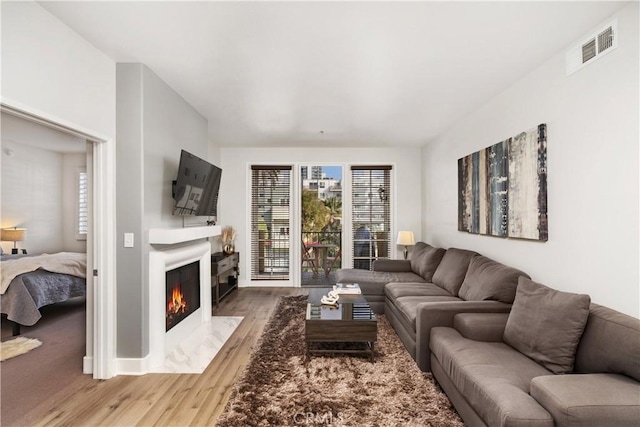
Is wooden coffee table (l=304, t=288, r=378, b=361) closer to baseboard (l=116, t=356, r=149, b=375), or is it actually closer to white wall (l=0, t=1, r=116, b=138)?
baseboard (l=116, t=356, r=149, b=375)

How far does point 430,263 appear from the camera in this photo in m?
4.42

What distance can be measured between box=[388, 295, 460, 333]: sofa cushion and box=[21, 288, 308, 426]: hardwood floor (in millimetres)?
1566

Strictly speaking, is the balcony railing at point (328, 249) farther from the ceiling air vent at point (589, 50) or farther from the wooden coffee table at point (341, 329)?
the ceiling air vent at point (589, 50)

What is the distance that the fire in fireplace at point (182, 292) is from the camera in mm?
3218

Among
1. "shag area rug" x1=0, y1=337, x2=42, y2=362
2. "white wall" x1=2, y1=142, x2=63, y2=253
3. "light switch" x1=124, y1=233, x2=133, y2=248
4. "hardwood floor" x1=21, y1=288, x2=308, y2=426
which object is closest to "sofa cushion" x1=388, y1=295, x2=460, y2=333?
"hardwood floor" x1=21, y1=288, x2=308, y2=426

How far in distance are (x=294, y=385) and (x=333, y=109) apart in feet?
9.62

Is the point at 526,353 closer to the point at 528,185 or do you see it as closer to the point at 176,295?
the point at 528,185

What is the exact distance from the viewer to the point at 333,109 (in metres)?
3.87

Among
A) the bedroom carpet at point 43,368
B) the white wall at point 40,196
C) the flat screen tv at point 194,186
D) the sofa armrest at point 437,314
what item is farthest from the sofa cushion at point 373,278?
the white wall at point 40,196

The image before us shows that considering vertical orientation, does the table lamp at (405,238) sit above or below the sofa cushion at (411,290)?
above

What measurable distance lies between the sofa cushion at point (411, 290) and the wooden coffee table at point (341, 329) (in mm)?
684

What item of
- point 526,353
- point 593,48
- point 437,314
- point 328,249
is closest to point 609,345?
point 526,353

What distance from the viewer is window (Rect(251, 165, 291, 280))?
610 cm

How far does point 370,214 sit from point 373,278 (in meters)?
1.85
